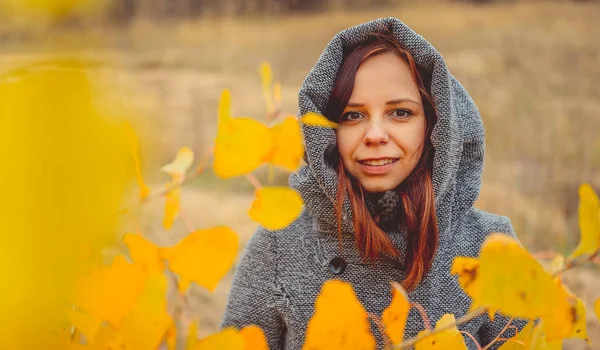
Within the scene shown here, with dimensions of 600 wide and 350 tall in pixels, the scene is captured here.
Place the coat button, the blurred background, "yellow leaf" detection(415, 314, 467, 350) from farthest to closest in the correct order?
1. the blurred background
2. the coat button
3. "yellow leaf" detection(415, 314, 467, 350)

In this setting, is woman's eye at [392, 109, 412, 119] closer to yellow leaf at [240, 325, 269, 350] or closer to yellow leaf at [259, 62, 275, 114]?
yellow leaf at [259, 62, 275, 114]

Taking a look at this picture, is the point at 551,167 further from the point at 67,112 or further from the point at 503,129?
the point at 67,112

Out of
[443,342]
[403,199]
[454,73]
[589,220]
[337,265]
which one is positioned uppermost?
[589,220]

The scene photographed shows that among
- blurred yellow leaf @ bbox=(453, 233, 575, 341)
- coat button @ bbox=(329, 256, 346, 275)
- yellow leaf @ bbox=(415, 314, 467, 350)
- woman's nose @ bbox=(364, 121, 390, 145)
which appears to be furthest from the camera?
coat button @ bbox=(329, 256, 346, 275)

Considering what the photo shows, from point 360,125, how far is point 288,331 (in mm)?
310

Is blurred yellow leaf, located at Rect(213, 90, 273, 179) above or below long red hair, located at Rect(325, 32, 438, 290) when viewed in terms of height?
above

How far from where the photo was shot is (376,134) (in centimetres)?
Answer: 78

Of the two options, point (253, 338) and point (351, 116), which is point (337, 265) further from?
point (253, 338)

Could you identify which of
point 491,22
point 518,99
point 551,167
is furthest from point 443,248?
point 491,22

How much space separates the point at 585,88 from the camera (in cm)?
344

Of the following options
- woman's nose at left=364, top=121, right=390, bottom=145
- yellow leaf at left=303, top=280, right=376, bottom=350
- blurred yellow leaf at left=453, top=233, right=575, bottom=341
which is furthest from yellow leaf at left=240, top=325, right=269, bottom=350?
woman's nose at left=364, top=121, right=390, bottom=145

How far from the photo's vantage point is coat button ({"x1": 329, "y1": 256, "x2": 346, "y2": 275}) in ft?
2.91

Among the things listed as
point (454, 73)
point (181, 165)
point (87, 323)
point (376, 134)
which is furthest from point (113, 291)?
point (454, 73)

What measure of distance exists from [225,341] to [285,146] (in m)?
0.10
